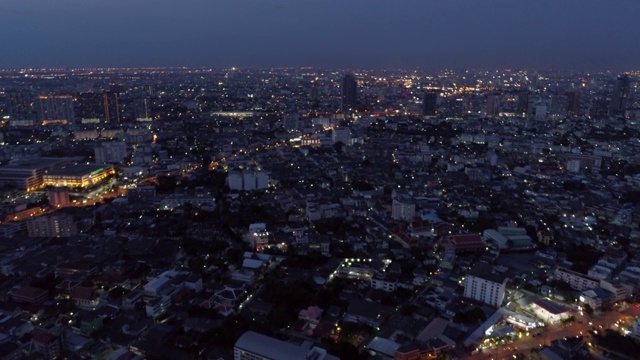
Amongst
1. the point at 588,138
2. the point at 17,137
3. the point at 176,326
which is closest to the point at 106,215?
the point at 176,326

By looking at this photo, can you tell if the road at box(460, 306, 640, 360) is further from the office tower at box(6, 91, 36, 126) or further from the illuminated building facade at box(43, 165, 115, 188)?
the office tower at box(6, 91, 36, 126)

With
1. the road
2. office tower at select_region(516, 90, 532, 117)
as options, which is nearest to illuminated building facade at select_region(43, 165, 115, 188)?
the road

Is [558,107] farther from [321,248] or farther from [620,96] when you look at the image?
[321,248]

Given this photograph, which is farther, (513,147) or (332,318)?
(513,147)

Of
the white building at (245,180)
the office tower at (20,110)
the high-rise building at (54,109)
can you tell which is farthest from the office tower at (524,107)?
the office tower at (20,110)

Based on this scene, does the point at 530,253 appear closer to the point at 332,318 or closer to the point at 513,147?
the point at 332,318

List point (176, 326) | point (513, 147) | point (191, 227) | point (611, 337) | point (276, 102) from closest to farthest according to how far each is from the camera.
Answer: point (611, 337), point (176, 326), point (191, 227), point (513, 147), point (276, 102)

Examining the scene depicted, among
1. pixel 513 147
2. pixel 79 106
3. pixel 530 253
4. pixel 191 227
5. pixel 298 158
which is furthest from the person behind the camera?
pixel 79 106
